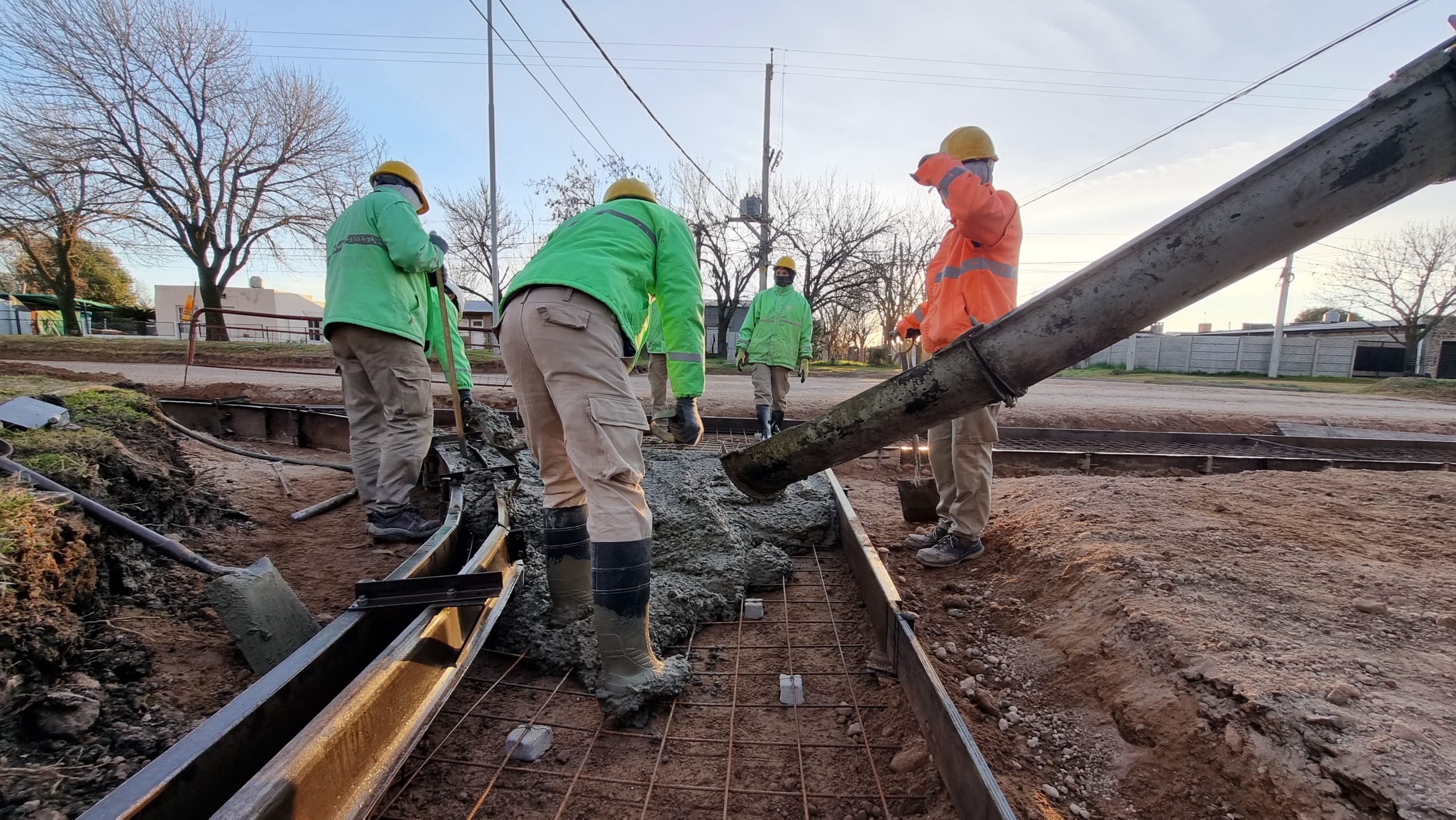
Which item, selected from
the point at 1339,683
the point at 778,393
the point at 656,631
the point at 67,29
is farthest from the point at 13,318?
the point at 1339,683

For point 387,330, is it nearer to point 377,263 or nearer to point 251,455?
point 377,263

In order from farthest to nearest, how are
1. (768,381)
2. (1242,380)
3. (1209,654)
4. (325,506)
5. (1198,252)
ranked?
(1242,380) → (768,381) → (325,506) → (1209,654) → (1198,252)

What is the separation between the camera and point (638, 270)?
221 cm

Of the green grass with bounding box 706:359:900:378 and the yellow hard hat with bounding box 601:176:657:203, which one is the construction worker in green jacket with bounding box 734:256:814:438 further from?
the green grass with bounding box 706:359:900:378

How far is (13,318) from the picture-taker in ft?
96.0

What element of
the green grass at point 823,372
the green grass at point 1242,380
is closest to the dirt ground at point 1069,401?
the green grass at point 823,372

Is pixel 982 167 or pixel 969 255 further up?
pixel 982 167

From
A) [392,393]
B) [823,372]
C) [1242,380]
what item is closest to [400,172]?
[392,393]

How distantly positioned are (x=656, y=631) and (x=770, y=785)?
0.75m

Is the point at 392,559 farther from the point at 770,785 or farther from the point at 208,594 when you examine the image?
the point at 770,785

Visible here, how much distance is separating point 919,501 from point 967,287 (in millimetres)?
1432

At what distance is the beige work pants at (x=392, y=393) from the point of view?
3.28 meters

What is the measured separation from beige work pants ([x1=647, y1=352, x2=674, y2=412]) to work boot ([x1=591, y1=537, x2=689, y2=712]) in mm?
4822

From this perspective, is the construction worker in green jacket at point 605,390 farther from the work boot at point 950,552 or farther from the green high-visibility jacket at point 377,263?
the work boot at point 950,552
